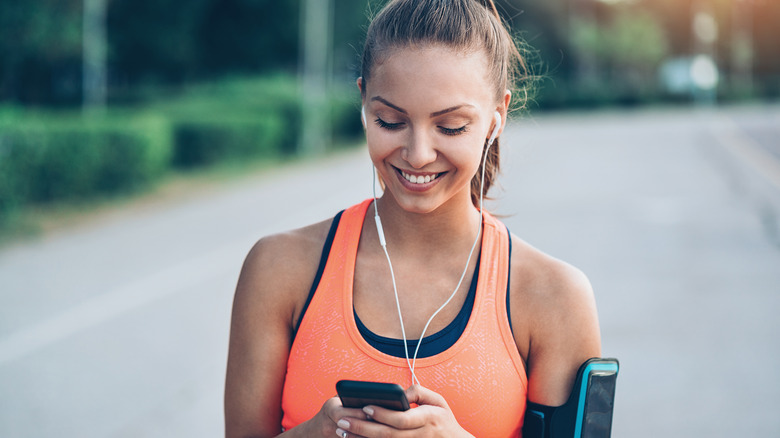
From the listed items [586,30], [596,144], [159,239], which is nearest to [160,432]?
[159,239]

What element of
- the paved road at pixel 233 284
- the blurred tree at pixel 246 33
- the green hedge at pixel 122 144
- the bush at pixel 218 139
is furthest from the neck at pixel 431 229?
the blurred tree at pixel 246 33

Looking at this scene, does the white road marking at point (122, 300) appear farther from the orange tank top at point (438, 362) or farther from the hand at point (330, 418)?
the hand at point (330, 418)

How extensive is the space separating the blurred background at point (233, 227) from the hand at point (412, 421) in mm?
934

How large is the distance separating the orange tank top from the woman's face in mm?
215

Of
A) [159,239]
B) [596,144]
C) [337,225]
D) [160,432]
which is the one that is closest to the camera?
[337,225]

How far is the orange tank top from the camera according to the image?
6.14 feet

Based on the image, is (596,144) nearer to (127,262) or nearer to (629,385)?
(127,262)

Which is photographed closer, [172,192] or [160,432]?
[160,432]

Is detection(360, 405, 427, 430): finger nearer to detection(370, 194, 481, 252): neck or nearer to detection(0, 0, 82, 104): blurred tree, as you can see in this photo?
detection(370, 194, 481, 252): neck

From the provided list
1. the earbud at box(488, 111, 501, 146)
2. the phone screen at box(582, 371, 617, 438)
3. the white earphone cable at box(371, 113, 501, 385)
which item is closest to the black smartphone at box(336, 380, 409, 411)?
the white earphone cable at box(371, 113, 501, 385)

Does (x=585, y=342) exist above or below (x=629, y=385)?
above

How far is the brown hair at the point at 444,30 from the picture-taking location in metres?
1.89

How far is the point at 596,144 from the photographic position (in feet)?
95.2

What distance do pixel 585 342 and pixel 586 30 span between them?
6773 centimetres
